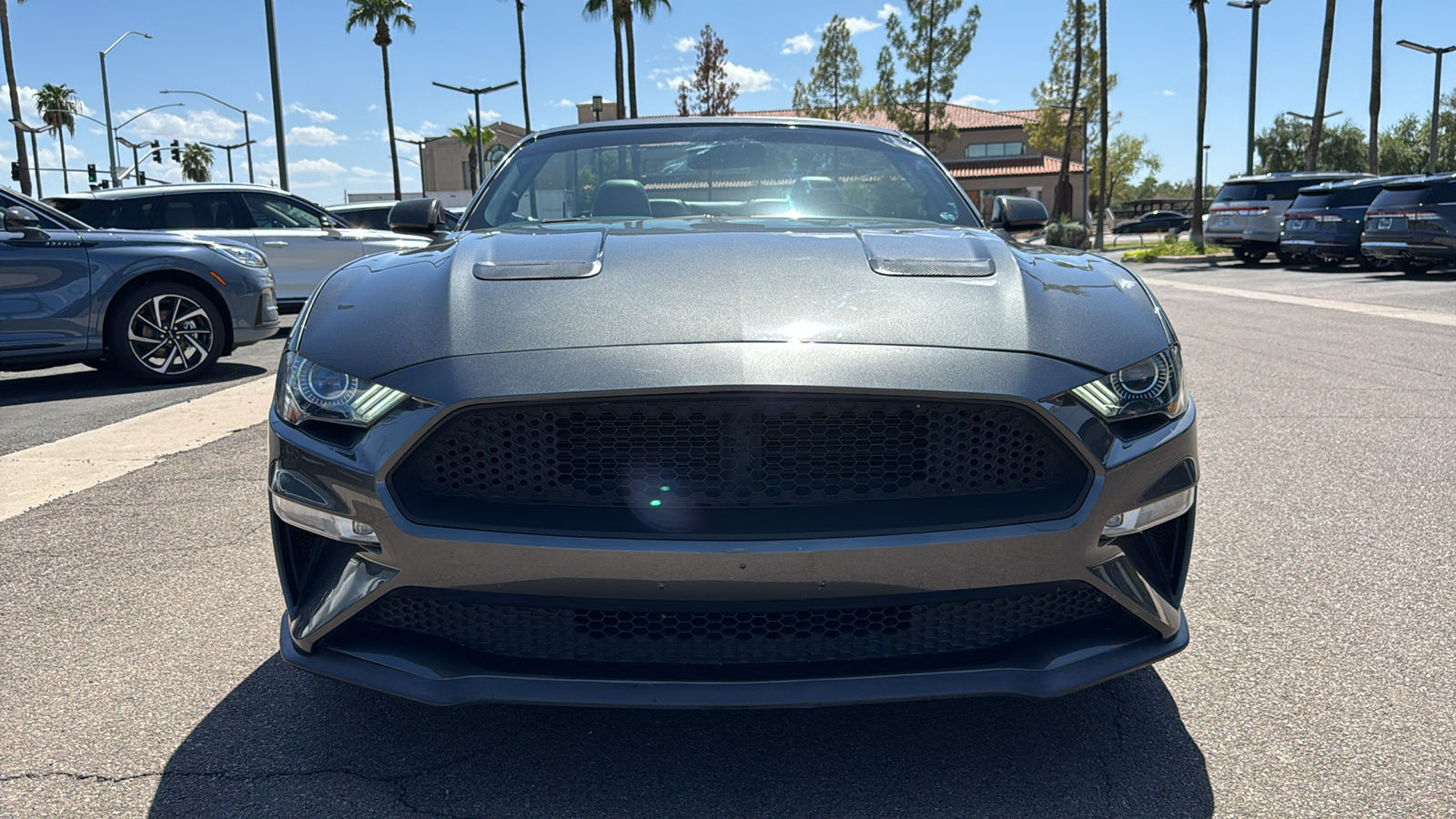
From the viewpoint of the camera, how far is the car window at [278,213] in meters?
11.9

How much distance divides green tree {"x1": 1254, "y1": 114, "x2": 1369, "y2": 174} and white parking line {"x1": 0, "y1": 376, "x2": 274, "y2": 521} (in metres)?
71.7

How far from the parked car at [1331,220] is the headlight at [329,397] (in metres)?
19.5

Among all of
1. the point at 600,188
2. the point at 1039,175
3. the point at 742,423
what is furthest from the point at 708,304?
the point at 1039,175

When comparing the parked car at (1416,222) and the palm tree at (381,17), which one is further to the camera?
the palm tree at (381,17)

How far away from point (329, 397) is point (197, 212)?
1059 centimetres

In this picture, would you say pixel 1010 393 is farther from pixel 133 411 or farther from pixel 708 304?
pixel 133 411

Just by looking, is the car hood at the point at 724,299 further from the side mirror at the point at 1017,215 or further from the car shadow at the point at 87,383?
the car shadow at the point at 87,383

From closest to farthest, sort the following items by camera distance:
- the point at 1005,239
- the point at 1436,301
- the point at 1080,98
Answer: the point at 1005,239 < the point at 1436,301 < the point at 1080,98

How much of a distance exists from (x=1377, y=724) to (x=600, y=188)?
268 centimetres

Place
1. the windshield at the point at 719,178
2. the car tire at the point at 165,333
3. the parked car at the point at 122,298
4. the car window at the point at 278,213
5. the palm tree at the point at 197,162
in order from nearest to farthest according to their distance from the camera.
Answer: the windshield at the point at 719,178 → the parked car at the point at 122,298 → the car tire at the point at 165,333 → the car window at the point at 278,213 → the palm tree at the point at 197,162

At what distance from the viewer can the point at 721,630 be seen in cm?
206

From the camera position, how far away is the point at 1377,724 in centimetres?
241

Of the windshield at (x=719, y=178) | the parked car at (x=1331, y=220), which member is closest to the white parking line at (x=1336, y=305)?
the parked car at (x=1331, y=220)

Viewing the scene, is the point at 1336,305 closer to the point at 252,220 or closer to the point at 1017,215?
the point at 1017,215
